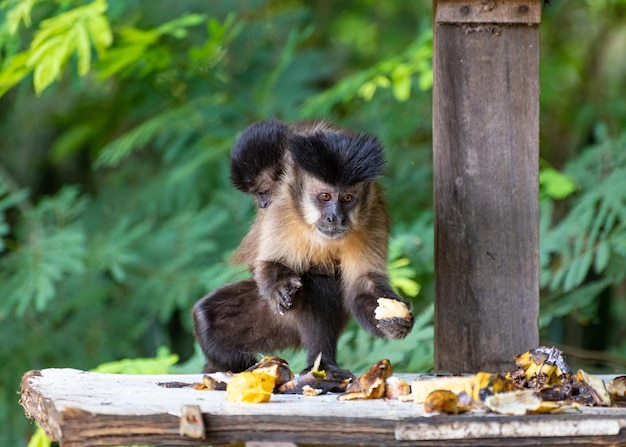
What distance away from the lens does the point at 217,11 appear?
784cm

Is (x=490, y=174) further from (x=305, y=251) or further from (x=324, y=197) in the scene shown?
(x=305, y=251)

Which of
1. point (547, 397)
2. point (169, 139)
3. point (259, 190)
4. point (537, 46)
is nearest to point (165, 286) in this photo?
point (169, 139)

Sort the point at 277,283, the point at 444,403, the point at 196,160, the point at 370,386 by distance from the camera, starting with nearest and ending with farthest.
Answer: the point at 444,403 < the point at 370,386 < the point at 277,283 < the point at 196,160

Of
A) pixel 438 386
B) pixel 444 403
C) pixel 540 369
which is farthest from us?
pixel 540 369

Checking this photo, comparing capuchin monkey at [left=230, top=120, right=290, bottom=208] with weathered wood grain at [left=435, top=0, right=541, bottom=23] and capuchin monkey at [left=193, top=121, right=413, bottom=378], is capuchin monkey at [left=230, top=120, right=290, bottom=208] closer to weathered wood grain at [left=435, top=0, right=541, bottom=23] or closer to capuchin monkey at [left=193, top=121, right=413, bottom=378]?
capuchin monkey at [left=193, top=121, right=413, bottom=378]

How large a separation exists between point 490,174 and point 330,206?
2.21 feet

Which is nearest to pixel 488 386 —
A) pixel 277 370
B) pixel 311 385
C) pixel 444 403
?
pixel 444 403

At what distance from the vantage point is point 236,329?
4.37 meters

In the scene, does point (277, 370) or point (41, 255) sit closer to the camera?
point (277, 370)

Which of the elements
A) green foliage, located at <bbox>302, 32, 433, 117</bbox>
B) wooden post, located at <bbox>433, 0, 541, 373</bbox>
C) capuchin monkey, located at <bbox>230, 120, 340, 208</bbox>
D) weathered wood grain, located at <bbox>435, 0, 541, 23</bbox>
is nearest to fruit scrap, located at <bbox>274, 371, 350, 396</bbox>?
wooden post, located at <bbox>433, 0, 541, 373</bbox>

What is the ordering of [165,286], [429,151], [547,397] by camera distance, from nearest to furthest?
1. [547,397]
2. [165,286]
3. [429,151]

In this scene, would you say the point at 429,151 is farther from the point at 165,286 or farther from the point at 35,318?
the point at 35,318

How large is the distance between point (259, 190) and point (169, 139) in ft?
11.1

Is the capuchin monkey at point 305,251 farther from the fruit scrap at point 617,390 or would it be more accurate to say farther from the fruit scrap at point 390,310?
the fruit scrap at point 617,390
